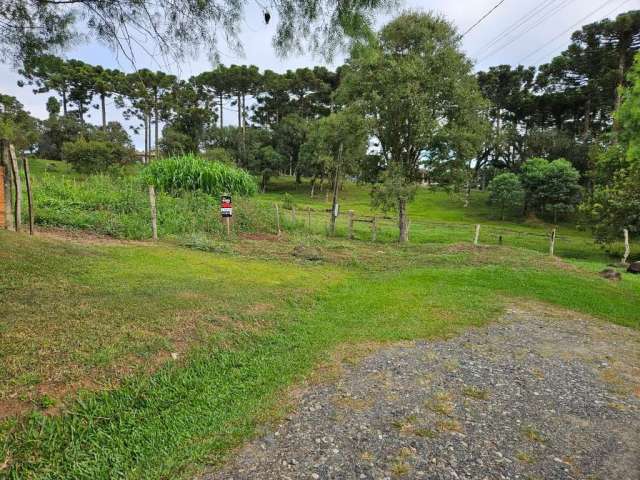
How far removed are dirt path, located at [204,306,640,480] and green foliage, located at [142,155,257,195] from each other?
10465 mm

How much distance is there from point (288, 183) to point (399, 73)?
30.9 meters

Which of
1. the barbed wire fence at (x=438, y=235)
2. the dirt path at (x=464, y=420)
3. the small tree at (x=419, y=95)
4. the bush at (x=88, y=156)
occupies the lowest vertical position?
the barbed wire fence at (x=438, y=235)

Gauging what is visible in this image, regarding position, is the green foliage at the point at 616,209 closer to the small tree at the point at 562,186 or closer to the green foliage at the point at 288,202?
the small tree at the point at 562,186

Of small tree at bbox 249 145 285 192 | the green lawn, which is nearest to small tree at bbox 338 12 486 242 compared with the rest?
the green lawn

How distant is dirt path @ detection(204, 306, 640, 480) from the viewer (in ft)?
7.06

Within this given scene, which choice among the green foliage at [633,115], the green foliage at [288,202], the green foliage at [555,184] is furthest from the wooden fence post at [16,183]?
the green foliage at [555,184]

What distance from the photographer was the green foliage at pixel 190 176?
40.8 feet

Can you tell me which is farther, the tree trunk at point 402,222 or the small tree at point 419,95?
the tree trunk at point 402,222

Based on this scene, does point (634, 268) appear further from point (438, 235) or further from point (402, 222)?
point (438, 235)

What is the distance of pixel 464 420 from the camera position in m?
2.65

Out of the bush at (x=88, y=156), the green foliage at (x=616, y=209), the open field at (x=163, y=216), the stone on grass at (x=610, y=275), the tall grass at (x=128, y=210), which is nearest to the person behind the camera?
the tall grass at (x=128, y=210)

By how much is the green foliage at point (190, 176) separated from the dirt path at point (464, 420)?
10.5m

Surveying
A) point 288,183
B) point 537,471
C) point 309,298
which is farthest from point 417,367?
point 288,183

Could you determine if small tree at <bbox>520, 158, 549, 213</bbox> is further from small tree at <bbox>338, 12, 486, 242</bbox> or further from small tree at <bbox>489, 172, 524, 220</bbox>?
small tree at <bbox>338, 12, 486, 242</bbox>
